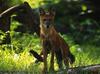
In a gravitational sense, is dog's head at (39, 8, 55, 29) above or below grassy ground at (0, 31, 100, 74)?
above

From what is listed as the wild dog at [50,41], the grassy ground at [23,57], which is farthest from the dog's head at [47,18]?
the grassy ground at [23,57]

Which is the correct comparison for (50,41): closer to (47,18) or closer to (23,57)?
(47,18)

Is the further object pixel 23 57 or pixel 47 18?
pixel 23 57

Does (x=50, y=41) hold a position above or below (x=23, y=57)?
above

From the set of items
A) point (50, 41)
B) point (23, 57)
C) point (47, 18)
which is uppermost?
point (47, 18)

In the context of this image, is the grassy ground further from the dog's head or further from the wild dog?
the dog's head

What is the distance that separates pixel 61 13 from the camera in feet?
66.6

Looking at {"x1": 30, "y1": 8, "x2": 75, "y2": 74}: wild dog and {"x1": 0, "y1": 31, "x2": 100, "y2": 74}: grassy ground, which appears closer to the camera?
{"x1": 30, "y1": 8, "x2": 75, "y2": 74}: wild dog

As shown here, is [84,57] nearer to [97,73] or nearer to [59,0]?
[97,73]

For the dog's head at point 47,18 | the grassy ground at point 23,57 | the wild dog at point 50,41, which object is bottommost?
the grassy ground at point 23,57

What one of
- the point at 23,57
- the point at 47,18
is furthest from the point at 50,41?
the point at 23,57

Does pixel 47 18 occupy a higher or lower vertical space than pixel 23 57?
higher

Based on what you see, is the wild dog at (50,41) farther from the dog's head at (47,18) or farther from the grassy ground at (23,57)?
the grassy ground at (23,57)

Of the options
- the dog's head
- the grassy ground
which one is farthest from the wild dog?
the grassy ground
